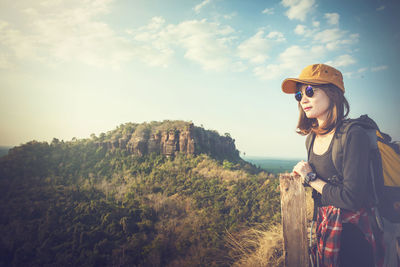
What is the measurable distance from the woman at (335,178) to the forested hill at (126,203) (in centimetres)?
354

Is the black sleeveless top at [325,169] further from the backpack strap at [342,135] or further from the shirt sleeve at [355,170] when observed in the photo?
the shirt sleeve at [355,170]

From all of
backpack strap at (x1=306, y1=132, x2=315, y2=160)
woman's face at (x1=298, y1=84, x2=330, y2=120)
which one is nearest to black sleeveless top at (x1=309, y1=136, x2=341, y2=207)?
backpack strap at (x1=306, y1=132, x2=315, y2=160)

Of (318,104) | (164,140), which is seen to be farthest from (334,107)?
(164,140)

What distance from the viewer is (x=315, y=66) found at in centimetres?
187

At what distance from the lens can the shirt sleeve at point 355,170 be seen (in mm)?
1504

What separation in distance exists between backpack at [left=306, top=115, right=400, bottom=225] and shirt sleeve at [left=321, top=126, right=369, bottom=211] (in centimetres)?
7

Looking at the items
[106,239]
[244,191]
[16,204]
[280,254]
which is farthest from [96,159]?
[280,254]

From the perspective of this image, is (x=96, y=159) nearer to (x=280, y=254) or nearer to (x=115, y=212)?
(x=115, y=212)

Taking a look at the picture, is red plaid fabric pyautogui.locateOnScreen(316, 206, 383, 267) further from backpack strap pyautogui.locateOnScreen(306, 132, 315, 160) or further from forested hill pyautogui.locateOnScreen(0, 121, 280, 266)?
forested hill pyautogui.locateOnScreen(0, 121, 280, 266)

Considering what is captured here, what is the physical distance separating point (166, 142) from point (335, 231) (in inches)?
1261

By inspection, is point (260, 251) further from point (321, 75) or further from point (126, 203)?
point (126, 203)

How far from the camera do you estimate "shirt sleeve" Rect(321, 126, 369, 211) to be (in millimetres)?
1504

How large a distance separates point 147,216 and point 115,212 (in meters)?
2.66

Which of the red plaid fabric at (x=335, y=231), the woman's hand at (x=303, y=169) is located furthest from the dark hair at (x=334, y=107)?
the red plaid fabric at (x=335, y=231)
